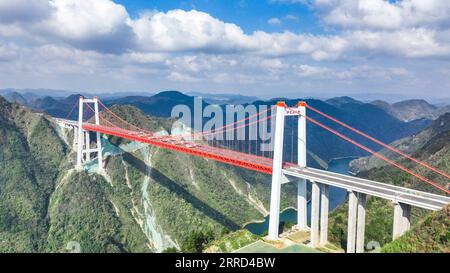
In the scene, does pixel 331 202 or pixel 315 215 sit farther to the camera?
pixel 331 202

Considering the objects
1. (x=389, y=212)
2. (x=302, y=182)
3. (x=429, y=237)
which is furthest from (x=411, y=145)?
(x=429, y=237)

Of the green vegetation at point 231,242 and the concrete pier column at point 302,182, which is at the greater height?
the concrete pier column at point 302,182

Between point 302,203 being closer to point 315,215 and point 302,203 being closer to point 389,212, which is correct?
point 315,215

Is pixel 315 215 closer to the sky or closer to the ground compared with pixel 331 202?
closer to the sky

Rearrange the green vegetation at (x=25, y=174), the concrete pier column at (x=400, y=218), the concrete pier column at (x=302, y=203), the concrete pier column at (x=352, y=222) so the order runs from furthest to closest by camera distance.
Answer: the green vegetation at (x=25, y=174) → the concrete pier column at (x=302, y=203) → the concrete pier column at (x=352, y=222) → the concrete pier column at (x=400, y=218)

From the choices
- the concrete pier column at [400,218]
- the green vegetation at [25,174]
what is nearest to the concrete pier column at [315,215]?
the concrete pier column at [400,218]

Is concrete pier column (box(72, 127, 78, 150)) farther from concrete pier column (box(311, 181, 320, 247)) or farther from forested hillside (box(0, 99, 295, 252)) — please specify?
concrete pier column (box(311, 181, 320, 247))

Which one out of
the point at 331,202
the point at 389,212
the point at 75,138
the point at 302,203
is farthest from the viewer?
the point at 331,202

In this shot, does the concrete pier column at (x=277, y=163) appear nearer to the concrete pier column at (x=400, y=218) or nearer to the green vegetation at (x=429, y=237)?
the concrete pier column at (x=400, y=218)
